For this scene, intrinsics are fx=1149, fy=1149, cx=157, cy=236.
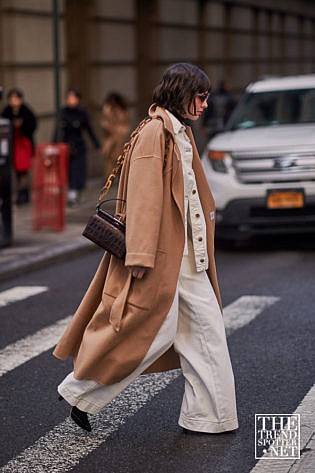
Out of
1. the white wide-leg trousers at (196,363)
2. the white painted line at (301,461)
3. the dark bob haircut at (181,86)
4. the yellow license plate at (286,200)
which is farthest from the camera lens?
the yellow license plate at (286,200)

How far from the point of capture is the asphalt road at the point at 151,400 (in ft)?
16.8

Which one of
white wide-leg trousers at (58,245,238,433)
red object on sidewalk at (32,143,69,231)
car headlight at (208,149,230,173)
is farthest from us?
red object on sidewalk at (32,143,69,231)

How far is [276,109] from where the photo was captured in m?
12.8

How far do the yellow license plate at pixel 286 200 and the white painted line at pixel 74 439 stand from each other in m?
5.26

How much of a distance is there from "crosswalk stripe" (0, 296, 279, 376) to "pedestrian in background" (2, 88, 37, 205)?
7327mm

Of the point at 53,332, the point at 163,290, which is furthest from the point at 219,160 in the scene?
the point at 163,290

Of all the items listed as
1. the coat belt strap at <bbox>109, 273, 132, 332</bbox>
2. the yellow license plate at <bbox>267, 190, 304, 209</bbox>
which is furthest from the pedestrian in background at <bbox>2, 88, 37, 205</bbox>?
the coat belt strap at <bbox>109, 273, 132, 332</bbox>

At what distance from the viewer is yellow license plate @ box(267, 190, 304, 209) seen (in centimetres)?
1140

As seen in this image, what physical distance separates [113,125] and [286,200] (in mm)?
6393

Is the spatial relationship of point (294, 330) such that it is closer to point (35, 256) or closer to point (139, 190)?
point (139, 190)

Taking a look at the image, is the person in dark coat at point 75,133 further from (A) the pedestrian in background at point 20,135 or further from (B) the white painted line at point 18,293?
(B) the white painted line at point 18,293

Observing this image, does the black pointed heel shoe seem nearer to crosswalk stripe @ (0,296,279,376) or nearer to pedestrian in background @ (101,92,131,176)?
crosswalk stripe @ (0,296,279,376)

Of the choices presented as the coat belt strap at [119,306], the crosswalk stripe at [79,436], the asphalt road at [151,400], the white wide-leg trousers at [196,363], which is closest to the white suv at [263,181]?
the asphalt road at [151,400]

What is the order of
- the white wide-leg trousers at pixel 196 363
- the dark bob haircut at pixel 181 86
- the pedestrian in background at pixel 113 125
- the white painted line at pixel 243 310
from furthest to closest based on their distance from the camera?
the pedestrian in background at pixel 113 125 → the white painted line at pixel 243 310 → the white wide-leg trousers at pixel 196 363 → the dark bob haircut at pixel 181 86
